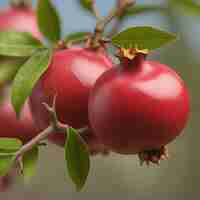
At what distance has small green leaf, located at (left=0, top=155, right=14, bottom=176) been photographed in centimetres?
75

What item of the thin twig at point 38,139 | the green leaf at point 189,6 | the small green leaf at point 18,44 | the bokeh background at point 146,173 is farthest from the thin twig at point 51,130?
the bokeh background at point 146,173

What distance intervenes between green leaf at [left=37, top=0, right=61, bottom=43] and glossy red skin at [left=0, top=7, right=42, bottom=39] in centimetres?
13

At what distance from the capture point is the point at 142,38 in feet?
2.34

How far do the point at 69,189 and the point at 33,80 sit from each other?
16.0ft

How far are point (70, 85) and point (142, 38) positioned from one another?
0.10m

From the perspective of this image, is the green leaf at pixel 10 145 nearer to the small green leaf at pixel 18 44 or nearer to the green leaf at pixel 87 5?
the small green leaf at pixel 18 44

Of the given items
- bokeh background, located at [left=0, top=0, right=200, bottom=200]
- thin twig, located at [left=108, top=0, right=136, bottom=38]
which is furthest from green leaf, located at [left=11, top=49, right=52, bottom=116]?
bokeh background, located at [left=0, top=0, right=200, bottom=200]

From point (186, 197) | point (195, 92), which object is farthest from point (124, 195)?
point (195, 92)

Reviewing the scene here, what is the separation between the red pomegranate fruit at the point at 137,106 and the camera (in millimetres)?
696

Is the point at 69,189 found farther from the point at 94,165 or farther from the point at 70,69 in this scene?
the point at 70,69

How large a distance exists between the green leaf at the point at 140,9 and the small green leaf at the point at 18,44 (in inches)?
4.8

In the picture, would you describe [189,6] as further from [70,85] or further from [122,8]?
[70,85]

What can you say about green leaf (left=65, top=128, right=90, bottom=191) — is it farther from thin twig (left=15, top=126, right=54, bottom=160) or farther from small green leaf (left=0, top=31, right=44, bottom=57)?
small green leaf (left=0, top=31, right=44, bottom=57)

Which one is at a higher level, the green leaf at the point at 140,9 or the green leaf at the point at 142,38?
the green leaf at the point at 140,9
